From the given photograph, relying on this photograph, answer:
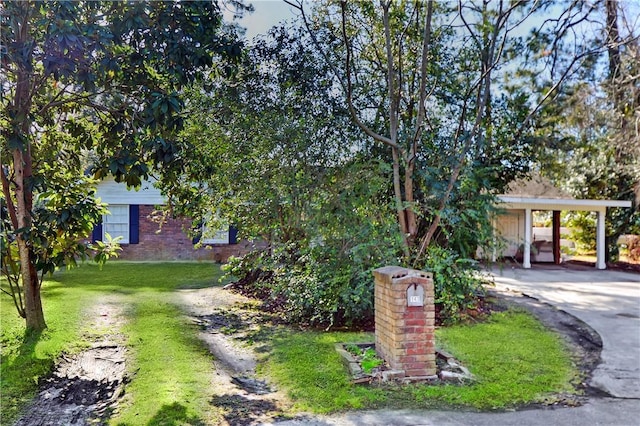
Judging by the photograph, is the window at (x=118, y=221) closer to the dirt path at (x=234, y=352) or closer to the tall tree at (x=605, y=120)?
the dirt path at (x=234, y=352)

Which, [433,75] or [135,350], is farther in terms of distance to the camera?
[433,75]

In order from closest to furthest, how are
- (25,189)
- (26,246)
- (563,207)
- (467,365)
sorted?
1. (467,365)
2. (25,189)
3. (26,246)
4. (563,207)

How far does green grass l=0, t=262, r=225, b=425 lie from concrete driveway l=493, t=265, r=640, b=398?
4097mm

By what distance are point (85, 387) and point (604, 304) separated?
351 inches

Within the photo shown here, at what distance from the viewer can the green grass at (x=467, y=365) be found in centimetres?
458

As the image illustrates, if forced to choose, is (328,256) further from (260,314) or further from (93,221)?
(93,221)

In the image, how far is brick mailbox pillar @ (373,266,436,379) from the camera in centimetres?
502

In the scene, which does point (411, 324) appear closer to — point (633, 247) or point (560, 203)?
point (560, 203)

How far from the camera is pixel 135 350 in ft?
20.0

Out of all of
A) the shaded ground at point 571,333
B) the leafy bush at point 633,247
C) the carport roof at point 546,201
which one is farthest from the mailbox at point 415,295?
the leafy bush at point 633,247

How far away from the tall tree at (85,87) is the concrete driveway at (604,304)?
542 centimetres

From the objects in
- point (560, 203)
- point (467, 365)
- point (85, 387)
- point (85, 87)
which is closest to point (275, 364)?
point (85, 387)

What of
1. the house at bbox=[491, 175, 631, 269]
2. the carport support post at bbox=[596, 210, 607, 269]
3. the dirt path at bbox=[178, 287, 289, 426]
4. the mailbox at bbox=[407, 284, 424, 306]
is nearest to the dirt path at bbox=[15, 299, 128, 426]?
the dirt path at bbox=[178, 287, 289, 426]

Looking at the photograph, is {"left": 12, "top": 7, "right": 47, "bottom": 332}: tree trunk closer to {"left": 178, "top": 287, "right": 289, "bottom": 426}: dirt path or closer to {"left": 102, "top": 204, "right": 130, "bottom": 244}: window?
{"left": 178, "top": 287, "right": 289, "bottom": 426}: dirt path
